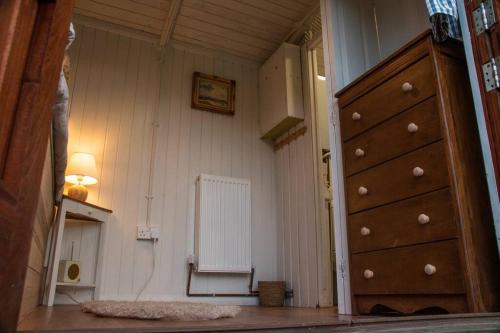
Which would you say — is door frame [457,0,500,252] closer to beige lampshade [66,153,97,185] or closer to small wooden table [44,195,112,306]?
small wooden table [44,195,112,306]

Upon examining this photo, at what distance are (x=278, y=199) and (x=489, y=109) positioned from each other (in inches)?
95.0

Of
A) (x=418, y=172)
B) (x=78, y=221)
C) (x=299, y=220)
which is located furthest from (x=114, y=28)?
(x=418, y=172)

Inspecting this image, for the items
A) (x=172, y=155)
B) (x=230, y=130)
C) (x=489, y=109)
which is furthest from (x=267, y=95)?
(x=489, y=109)

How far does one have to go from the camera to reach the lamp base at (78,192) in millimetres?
2861

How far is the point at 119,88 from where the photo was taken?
346 centimetres

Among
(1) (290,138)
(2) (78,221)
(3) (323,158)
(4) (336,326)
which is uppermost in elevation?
(1) (290,138)

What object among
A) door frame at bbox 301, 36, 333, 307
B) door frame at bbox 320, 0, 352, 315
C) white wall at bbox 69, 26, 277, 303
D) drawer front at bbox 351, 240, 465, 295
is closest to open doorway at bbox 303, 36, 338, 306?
door frame at bbox 301, 36, 333, 307

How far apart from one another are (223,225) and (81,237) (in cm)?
111

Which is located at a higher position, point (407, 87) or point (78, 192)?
point (407, 87)

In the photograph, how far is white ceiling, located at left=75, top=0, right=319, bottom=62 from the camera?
330 cm

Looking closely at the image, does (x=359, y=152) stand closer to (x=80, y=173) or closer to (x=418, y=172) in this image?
(x=418, y=172)

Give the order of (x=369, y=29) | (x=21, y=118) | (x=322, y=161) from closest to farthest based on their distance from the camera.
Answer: (x=21, y=118)
(x=369, y=29)
(x=322, y=161)

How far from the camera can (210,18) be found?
3.46 metres

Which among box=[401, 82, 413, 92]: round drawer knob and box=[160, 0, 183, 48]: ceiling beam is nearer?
box=[401, 82, 413, 92]: round drawer knob
